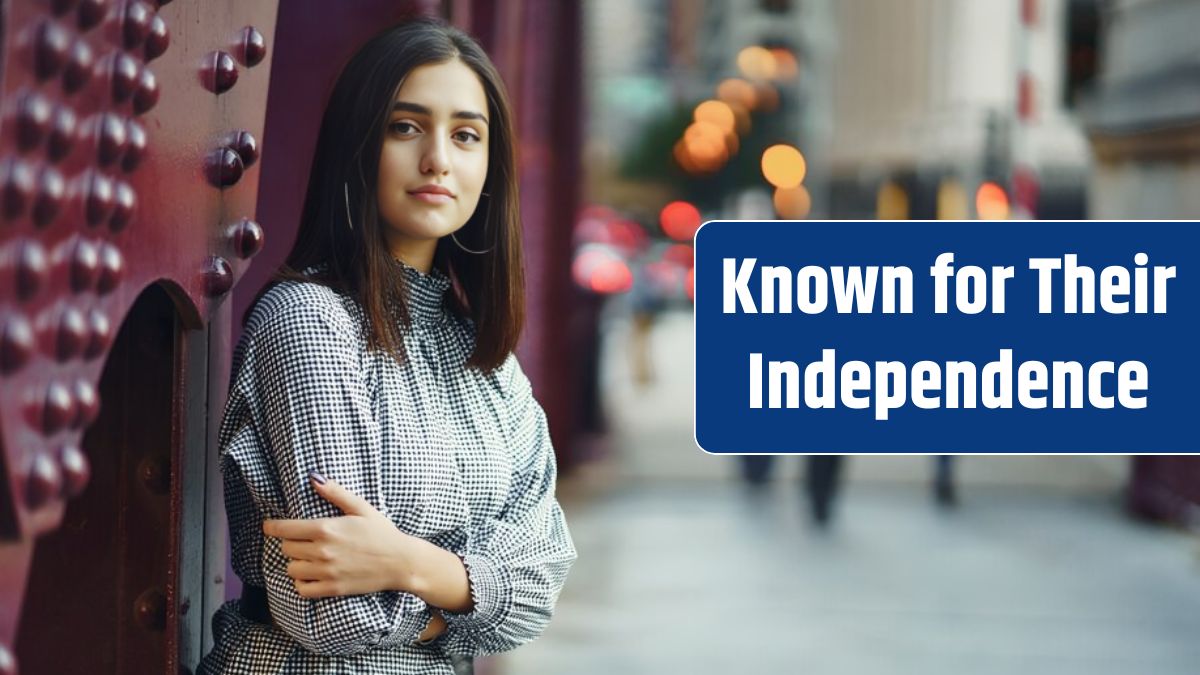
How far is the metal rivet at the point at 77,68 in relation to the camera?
116cm


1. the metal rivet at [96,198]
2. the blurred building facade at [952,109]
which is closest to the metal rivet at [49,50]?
the metal rivet at [96,198]

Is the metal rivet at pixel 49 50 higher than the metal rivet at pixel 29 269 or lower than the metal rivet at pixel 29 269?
higher

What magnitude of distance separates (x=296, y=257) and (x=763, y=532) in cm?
728

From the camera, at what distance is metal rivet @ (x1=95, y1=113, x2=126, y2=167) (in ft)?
4.10

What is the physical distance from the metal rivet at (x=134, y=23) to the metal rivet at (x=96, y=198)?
0.44 feet

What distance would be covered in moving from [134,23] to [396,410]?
58 centimetres

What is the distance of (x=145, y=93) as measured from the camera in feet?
4.44

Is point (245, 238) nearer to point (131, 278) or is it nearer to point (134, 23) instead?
point (131, 278)

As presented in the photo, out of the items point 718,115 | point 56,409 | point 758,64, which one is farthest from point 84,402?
point 758,64

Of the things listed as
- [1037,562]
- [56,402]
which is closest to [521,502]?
[56,402]

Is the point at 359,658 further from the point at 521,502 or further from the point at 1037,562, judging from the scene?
the point at 1037,562

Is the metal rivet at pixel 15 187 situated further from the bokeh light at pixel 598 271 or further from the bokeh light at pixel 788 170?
the bokeh light at pixel 788 170

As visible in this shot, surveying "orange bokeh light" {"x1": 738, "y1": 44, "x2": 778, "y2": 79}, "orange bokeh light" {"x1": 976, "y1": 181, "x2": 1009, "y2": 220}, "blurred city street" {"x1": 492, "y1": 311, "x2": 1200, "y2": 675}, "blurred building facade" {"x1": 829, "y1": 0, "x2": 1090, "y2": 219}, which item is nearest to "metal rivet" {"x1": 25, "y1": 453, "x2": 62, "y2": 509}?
"blurred city street" {"x1": 492, "y1": 311, "x2": 1200, "y2": 675}

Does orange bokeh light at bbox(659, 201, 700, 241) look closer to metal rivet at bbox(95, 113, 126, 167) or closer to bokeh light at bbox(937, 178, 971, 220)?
bokeh light at bbox(937, 178, 971, 220)
